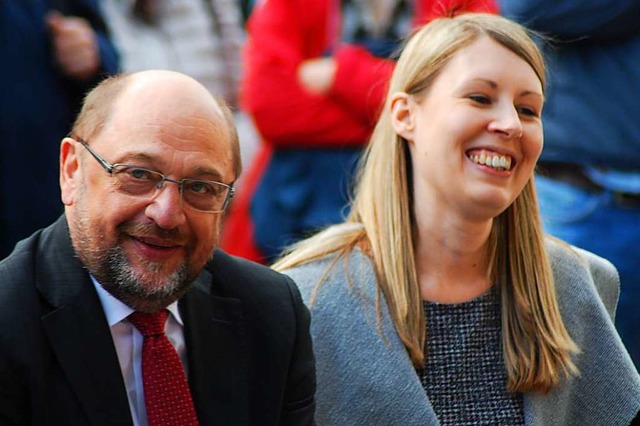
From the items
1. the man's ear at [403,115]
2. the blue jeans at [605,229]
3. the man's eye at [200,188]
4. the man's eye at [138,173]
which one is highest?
the man's eye at [138,173]

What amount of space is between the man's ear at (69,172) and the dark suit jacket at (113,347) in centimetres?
8

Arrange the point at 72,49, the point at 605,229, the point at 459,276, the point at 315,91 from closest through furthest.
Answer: the point at 459,276, the point at 605,229, the point at 72,49, the point at 315,91

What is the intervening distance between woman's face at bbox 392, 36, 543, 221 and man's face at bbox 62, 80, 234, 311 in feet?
2.49

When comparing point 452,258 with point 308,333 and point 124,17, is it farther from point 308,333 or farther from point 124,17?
point 124,17

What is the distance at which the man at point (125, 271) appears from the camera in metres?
2.38

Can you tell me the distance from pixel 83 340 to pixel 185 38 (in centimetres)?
289

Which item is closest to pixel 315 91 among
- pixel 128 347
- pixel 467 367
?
pixel 467 367

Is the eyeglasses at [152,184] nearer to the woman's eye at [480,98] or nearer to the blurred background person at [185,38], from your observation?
the woman's eye at [480,98]

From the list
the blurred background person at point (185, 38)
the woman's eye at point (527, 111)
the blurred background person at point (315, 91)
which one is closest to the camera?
the woman's eye at point (527, 111)

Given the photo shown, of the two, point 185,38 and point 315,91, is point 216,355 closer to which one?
point 315,91

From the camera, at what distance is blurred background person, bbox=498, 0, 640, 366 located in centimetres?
399

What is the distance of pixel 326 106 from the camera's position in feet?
14.1

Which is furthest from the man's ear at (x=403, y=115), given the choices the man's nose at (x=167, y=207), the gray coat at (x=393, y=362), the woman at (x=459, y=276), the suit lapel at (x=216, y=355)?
the man's nose at (x=167, y=207)

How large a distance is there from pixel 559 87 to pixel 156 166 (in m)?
2.02
